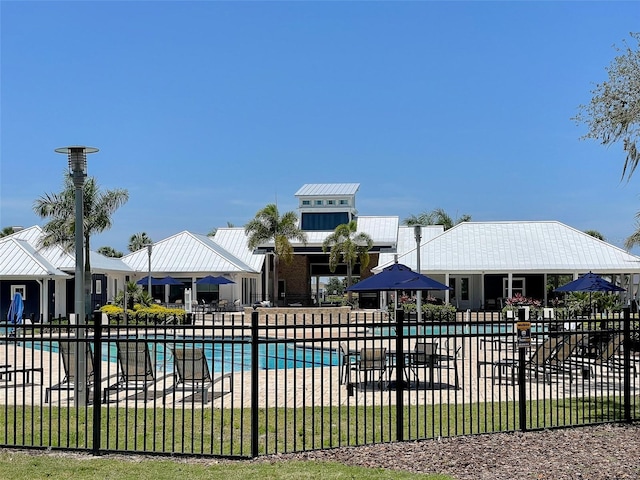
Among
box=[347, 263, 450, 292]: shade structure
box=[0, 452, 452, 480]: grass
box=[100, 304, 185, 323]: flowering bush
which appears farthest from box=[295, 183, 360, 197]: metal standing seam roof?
box=[0, 452, 452, 480]: grass

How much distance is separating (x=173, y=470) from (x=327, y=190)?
48.7 m

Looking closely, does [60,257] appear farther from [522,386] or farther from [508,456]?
[508,456]

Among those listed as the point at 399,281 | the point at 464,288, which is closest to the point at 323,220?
the point at 464,288

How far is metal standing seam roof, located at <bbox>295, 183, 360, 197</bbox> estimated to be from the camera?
5453 centimetres

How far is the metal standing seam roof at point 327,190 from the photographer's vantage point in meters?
54.5

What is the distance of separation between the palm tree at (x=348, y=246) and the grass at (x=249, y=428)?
3473cm

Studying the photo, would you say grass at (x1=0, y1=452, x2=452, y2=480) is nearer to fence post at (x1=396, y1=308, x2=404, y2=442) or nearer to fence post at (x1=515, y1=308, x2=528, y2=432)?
fence post at (x1=396, y1=308, x2=404, y2=442)

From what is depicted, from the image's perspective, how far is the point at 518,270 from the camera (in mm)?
38906

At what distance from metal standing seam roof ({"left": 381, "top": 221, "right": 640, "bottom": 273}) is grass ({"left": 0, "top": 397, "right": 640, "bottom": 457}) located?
95.1ft

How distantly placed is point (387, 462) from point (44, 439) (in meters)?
4.19

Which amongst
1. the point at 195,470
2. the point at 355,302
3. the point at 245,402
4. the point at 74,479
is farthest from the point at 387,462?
the point at 355,302

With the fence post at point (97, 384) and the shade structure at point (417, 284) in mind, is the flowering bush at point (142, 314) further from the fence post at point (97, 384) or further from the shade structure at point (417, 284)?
the shade structure at point (417, 284)

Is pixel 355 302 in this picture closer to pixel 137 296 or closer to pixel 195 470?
pixel 137 296

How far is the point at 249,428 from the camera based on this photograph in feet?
30.0
